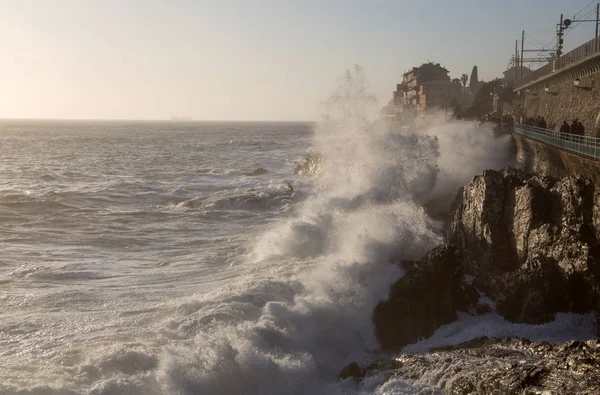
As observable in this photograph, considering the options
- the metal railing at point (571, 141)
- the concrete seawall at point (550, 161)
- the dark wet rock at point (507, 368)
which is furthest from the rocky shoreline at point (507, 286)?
the metal railing at point (571, 141)

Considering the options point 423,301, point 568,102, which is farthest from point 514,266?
point 568,102

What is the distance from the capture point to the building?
260 ft

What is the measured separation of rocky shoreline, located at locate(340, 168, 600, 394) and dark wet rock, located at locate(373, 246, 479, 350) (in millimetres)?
19

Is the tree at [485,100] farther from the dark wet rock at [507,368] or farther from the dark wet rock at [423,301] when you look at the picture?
the dark wet rock at [507,368]

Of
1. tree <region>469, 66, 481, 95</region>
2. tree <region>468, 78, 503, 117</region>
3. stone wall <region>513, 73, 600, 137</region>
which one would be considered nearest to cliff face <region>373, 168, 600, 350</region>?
stone wall <region>513, 73, 600, 137</region>

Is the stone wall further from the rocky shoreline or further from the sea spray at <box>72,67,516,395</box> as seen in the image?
the rocky shoreline

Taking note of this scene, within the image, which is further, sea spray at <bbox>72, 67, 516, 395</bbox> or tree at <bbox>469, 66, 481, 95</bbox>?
tree at <bbox>469, 66, 481, 95</bbox>

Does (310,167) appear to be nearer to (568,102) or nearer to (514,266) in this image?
(568,102)

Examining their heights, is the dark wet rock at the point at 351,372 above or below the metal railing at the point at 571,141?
below

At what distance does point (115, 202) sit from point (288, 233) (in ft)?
41.1

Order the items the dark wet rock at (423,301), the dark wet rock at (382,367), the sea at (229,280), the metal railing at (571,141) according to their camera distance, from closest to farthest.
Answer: the sea at (229,280)
the dark wet rock at (382,367)
the dark wet rock at (423,301)
the metal railing at (571,141)

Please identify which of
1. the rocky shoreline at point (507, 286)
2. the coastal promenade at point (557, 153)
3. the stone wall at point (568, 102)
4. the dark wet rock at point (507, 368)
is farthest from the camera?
the stone wall at point (568, 102)

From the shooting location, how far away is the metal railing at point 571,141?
15050mm

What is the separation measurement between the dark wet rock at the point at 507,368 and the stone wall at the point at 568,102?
12635mm
